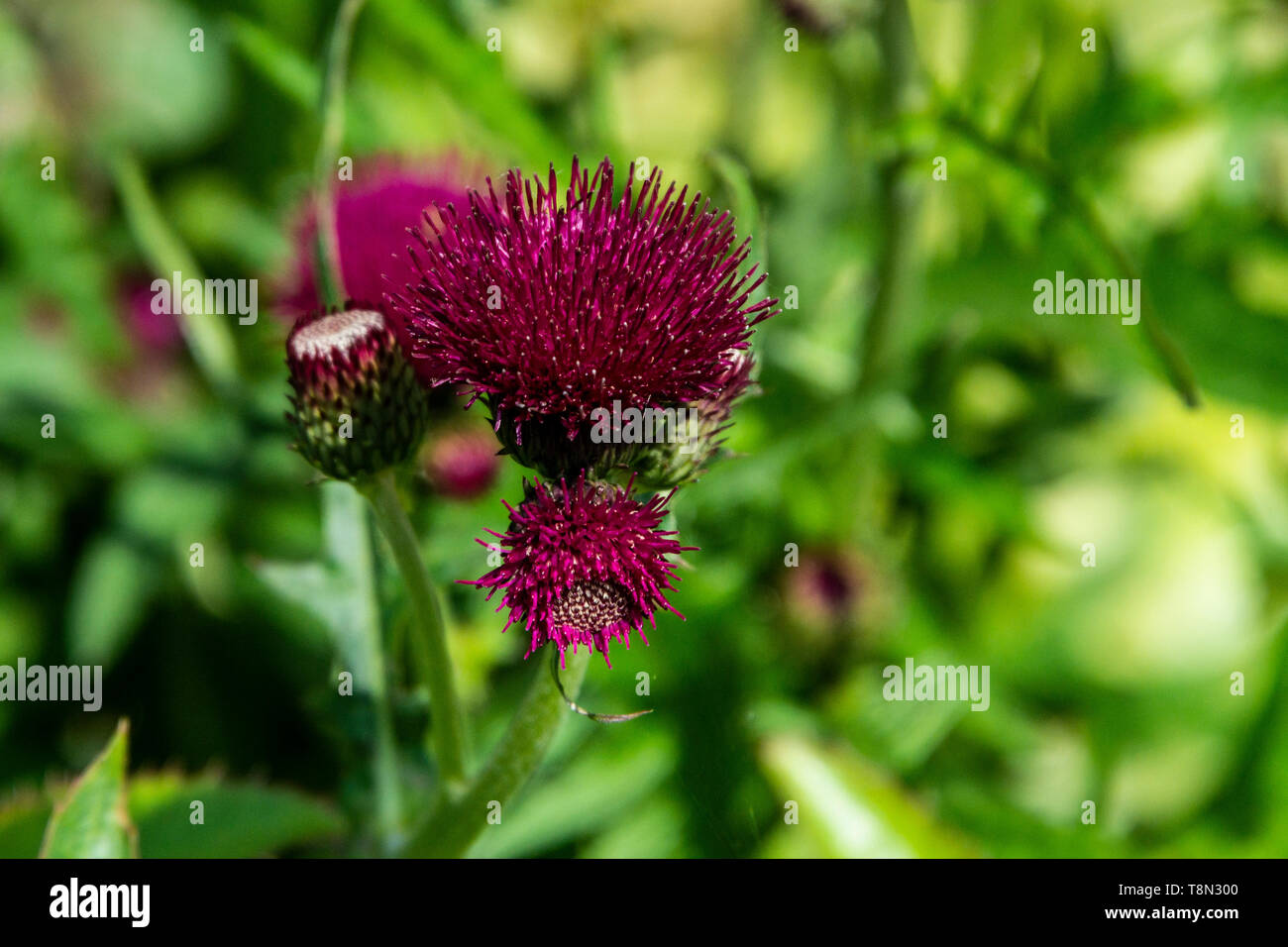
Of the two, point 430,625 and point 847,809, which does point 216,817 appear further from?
point 847,809

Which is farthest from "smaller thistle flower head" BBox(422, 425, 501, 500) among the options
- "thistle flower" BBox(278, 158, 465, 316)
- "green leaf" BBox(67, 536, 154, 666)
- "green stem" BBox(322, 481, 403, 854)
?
"green leaf" BBox(67, 536, 154, 666)

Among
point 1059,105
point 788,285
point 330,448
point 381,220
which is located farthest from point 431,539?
point 1059,105

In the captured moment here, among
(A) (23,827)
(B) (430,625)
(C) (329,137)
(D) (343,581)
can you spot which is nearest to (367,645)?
(D) (343,581)

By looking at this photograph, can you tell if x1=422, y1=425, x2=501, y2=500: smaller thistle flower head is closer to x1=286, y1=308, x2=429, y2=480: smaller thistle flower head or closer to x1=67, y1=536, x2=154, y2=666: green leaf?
x1=67, y1=536, x2=154, y2=666: green leaf

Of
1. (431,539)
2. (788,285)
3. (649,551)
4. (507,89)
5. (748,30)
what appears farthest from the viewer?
(748,30)

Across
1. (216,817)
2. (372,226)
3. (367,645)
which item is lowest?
(216,817)

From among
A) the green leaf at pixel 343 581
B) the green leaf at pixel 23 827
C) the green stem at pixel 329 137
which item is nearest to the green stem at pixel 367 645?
the green leaf at pixel 343 581
